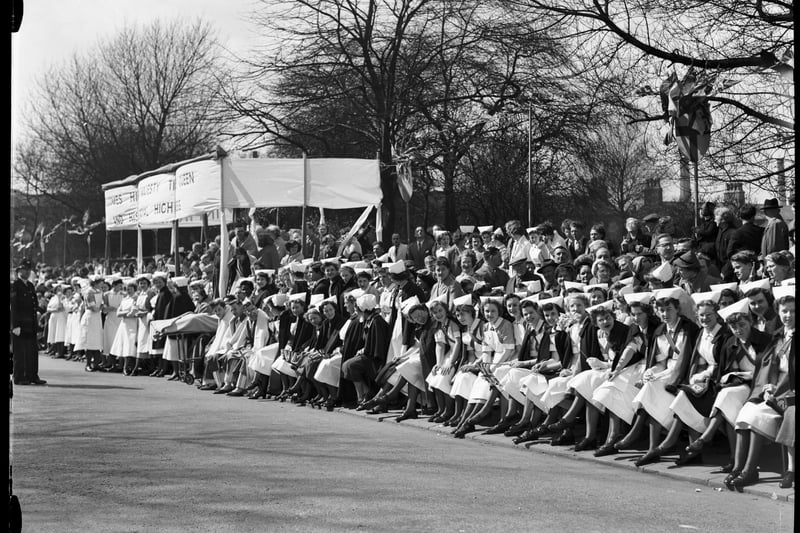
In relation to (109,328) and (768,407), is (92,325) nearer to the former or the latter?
(109,328)

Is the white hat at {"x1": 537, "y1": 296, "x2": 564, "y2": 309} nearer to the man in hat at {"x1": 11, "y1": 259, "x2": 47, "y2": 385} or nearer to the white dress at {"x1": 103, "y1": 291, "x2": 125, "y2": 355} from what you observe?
the man in hat at {"x1": 11, "y1": 259, "x2": 47, "y2": 385}

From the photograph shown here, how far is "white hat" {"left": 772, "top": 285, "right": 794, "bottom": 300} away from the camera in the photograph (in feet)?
28.5

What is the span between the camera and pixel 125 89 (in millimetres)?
15117

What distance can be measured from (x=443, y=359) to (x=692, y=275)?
347cm

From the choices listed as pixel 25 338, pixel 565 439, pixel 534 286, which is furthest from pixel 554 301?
pixel 25 338

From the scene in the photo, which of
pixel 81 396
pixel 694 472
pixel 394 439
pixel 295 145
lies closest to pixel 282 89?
pixel 295 145

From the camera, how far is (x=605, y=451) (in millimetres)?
10055

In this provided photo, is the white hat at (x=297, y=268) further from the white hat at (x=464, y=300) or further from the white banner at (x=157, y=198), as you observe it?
the white hat at (x=464, y=300)

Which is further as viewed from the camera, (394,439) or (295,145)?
(295,145)

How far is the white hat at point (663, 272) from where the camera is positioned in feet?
37.4

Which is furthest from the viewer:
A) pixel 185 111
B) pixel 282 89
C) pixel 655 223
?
pixel 282 89

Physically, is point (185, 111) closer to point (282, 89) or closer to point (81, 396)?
point (282, 89)

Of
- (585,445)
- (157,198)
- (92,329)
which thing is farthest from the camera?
(92,329)

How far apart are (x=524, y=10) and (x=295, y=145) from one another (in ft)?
50.4
